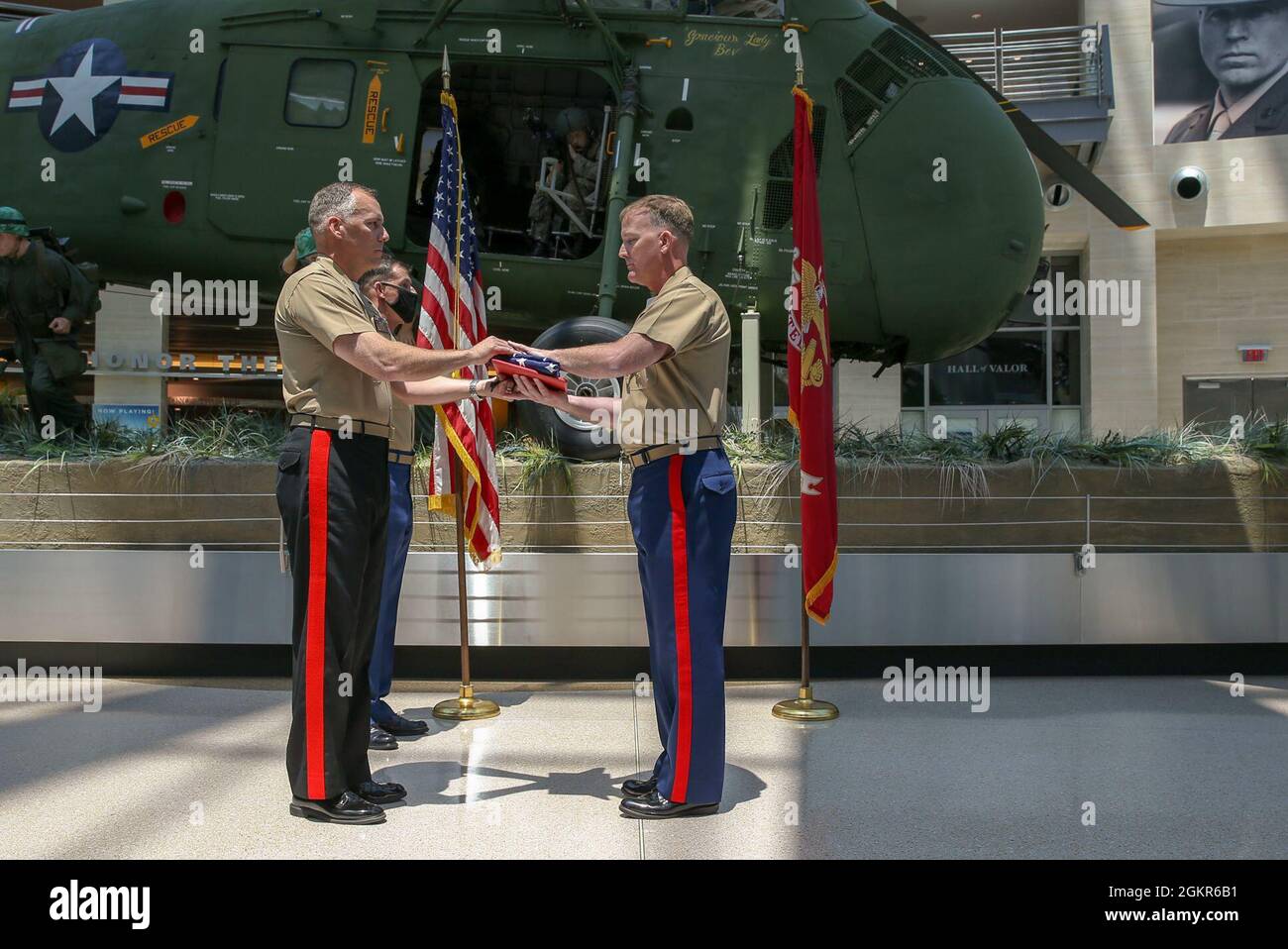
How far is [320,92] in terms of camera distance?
7.80 m

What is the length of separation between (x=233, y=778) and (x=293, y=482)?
53.4 inches

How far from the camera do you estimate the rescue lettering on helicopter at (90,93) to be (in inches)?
314

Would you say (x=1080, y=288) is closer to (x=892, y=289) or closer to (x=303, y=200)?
Result: (x=892, y=289)

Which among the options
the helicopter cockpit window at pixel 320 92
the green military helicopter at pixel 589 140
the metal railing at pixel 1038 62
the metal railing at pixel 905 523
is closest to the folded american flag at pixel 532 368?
the metal railing at pixel 905 523

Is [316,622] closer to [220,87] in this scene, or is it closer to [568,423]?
[568,423]

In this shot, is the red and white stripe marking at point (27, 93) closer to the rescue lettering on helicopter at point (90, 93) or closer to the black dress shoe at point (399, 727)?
the rescue lettering on helicopter at point (90, 93)

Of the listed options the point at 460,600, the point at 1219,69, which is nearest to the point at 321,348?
the point at 460,600

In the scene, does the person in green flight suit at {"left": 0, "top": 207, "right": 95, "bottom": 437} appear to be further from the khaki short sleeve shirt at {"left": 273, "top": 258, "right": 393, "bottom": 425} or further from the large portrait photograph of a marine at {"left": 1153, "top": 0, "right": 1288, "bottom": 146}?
the large portrait photograph of a marine at {"left": 1153, "top": 0, "right": 1288, "bottom": 146}

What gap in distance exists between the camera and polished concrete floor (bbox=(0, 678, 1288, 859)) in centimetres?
323

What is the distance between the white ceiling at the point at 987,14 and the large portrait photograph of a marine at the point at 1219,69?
1685 mm

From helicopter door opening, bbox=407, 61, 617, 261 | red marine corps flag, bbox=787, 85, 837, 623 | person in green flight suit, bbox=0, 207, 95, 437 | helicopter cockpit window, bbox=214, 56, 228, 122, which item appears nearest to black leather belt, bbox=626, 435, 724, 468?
red marine corps flag, bbox=787, 85, 837, 623

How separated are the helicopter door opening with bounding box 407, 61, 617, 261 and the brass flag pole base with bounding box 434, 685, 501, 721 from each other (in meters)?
4.04

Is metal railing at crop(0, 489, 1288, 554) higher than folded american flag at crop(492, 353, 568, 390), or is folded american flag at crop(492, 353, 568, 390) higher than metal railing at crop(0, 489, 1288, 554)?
folded american flag at crop(492, 353, 568, 390)

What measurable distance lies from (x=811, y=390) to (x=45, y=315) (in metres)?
5.27
